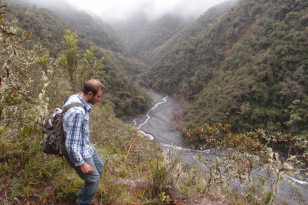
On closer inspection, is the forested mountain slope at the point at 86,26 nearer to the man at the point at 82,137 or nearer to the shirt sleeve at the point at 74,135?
the man at the point at 82,137

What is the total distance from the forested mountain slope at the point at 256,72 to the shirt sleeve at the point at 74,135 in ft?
86.6

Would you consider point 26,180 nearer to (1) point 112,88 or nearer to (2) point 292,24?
(1) point 112,88

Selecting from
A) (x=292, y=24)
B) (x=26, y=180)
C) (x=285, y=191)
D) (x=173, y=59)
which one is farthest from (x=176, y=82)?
(x=26, y=180)

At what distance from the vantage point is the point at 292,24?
31.5 metres

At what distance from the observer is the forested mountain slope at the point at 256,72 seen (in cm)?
2559

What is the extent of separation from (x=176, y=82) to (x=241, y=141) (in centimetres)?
4716

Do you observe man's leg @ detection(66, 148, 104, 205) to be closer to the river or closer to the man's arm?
the man's arm

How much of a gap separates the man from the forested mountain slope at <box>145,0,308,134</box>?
26181 mm

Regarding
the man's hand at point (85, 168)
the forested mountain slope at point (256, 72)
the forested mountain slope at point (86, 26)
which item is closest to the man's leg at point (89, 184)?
the man's hand at point (85, 168)

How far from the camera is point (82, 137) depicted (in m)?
1.86

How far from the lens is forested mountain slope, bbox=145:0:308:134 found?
25.6 meters

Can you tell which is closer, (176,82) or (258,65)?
(258,65)

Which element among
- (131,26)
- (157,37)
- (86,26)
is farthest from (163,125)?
(131,26)

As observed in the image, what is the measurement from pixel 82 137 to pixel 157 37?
10873 cm
